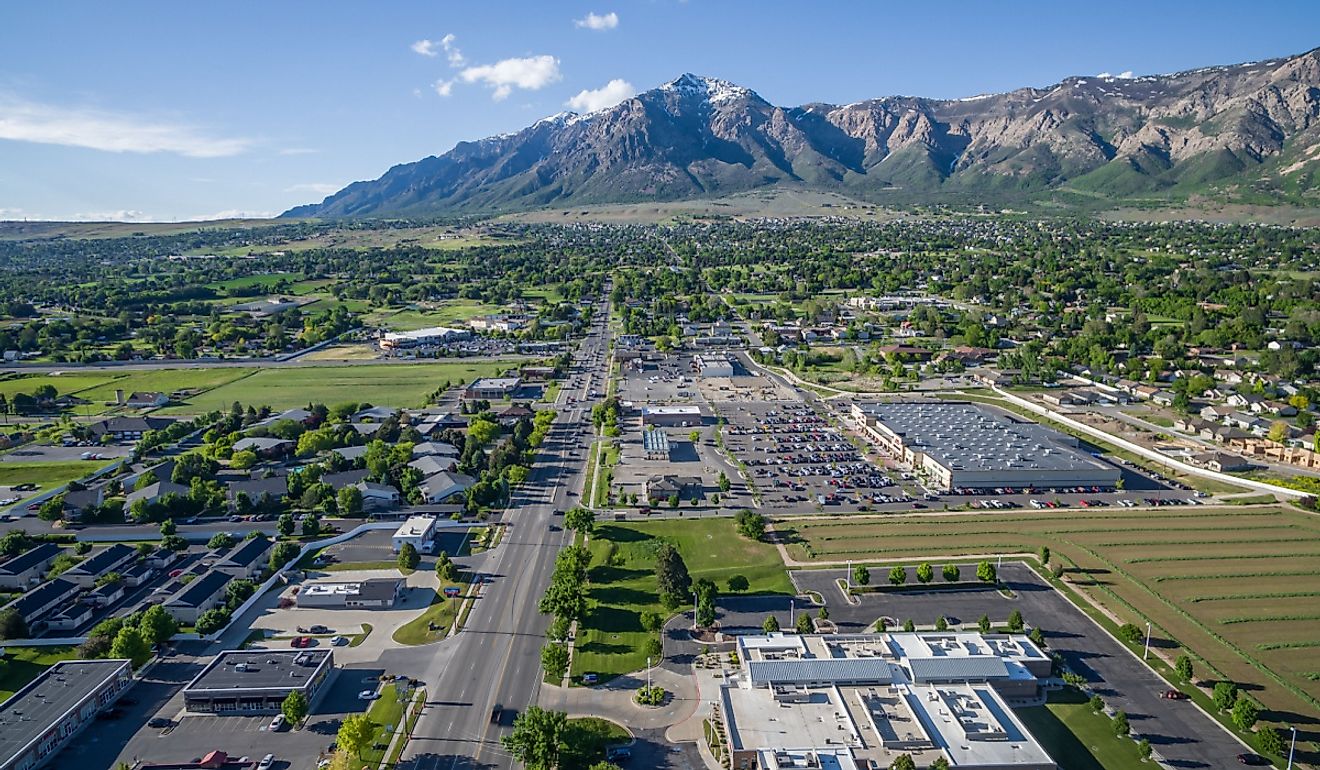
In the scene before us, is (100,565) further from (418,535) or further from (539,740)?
(539,740)

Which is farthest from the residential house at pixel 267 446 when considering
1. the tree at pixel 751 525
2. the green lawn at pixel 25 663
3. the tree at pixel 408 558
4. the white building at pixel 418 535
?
the tree at pixel 751 525

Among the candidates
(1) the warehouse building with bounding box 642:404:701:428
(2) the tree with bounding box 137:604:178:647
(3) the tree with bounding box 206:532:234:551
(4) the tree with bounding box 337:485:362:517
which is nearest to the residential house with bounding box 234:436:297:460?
(4) the tree with bounding box 337:485:362:517

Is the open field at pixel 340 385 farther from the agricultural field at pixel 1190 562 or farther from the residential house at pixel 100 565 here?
the agricultural field at pixel 1190 562

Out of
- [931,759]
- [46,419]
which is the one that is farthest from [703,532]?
[46,419]

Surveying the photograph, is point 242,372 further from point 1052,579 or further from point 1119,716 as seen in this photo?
point 1119,716

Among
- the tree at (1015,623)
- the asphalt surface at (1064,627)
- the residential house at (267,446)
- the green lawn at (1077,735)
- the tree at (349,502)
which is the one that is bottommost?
the green lawn at (1077,735)

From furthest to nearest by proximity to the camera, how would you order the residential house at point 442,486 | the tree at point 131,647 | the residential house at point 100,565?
1. the residential house at point 442,486
2. the residential house at point 100,565
3. the tree at point 131,647
